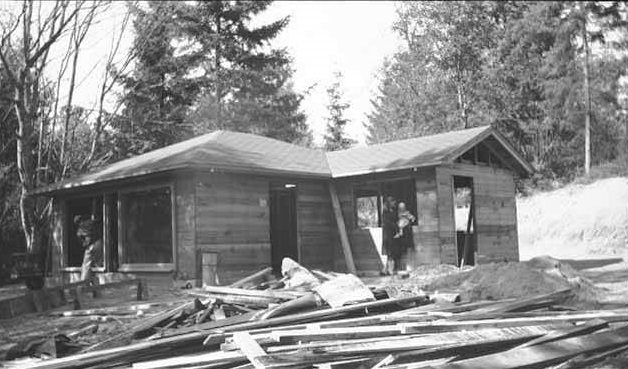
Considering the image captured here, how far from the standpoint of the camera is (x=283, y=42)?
30.5 meters

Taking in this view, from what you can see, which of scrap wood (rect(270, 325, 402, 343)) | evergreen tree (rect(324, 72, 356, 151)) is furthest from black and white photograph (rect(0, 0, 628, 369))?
evergreen tree (rect(324, 72, 356, 151))

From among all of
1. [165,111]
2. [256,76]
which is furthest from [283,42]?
[165,111]

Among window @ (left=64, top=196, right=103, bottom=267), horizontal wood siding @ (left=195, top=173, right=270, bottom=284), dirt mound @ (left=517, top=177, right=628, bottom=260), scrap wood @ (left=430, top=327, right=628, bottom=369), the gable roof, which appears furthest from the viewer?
dirt mound @ (left=517, top=177, right=628, bottom=260)

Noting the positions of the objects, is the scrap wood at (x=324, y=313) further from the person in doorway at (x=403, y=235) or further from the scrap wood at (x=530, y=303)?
the person in doorway at (x=403, y=235)

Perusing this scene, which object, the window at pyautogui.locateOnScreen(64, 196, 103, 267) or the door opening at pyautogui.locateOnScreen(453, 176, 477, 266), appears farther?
the window at pyautogui.locateOnScreen(64, 196, 103, 267)

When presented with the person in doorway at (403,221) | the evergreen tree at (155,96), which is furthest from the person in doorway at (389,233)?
the evergreen tree at (155,96)

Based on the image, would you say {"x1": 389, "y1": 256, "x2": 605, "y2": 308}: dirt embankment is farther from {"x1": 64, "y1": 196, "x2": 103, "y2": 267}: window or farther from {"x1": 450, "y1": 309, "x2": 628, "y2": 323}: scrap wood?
{"x1": 64, "y1": 196, "x2": 103, "y2": 267}: window

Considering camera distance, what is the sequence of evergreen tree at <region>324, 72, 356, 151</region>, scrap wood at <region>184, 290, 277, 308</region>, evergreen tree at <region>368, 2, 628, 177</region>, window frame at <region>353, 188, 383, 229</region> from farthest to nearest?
evergreen tree at <region>324, 72, 356, 151</region> < evergreen tree at <region>368, 2, 628, 177</region> < window frame at <region>353, 188, 383, 229</region> < scrap wood at <region>184, 290, 277, 308</region>

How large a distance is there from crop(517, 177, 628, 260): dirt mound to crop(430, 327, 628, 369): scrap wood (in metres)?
19.3

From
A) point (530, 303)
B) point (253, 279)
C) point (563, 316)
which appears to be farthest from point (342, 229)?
point (563, 316)

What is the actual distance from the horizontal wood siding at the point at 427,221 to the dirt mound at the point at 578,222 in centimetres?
1015

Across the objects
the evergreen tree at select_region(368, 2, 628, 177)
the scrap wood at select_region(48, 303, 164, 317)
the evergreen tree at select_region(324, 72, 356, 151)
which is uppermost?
the evergreen tree at select_region(324, 72, 356, 151)

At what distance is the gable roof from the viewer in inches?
571

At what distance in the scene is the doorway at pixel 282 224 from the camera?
1675 cm
